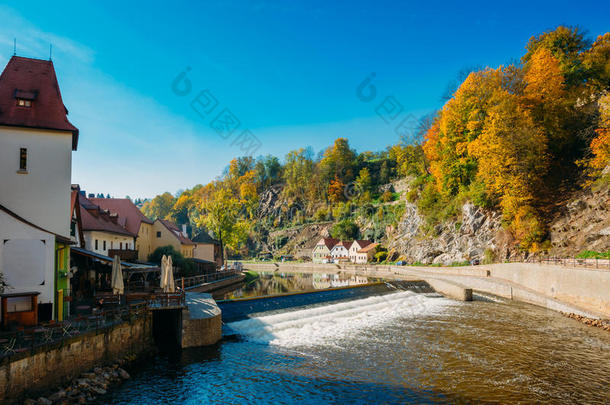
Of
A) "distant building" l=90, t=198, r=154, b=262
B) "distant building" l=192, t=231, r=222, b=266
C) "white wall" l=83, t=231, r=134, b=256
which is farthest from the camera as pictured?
"distant building" l=192, t=231, r=222, b=266

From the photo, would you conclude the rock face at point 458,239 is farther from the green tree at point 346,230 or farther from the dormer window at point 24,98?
the dormer window at point 24,98

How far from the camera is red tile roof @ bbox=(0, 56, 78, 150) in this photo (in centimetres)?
1691

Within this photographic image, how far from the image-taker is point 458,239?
47.9 m

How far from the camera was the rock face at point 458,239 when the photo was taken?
42.4 metres

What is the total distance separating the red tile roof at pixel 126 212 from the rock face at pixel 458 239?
39385mm

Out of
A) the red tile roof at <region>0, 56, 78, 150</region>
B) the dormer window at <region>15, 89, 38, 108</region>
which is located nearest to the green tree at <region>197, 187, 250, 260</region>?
the red tile roof at <region>0, 56, 78, 150</region>

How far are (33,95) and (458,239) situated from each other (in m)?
46.9

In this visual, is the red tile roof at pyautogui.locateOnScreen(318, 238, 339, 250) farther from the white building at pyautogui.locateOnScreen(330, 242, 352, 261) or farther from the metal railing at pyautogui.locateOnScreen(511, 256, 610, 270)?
the metal railing at pyautogui.locateOnScreen(511, 256, 610, 270)

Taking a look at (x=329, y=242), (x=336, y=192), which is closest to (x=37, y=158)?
(x=329, y=242)

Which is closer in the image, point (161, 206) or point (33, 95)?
point (33, 95)

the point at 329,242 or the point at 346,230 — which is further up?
the point at 346,230

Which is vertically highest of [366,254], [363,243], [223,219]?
[223,219]

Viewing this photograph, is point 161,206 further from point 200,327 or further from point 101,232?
point 200,327

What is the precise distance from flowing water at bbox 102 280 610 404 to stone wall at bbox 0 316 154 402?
1390 millimetres
